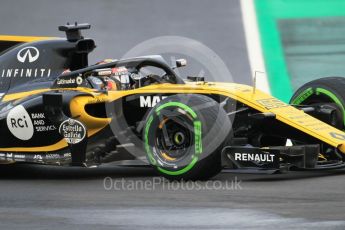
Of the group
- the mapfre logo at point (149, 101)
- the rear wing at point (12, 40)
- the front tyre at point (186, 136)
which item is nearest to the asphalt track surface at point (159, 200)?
the front tyre at point (186, 136)

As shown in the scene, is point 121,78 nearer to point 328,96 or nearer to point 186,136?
point 186,136

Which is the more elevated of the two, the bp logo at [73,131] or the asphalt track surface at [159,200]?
the bp logo at [73,131]

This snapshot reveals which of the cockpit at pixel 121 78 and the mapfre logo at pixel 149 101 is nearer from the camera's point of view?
the mapfre logo at pixel 149 101

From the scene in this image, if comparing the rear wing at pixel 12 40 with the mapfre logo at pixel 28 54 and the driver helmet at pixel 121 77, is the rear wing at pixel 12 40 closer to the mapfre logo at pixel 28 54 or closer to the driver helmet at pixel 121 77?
the mapfre logo at pixel 28 54

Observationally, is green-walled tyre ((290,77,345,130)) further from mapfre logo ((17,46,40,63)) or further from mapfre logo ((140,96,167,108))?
mapfre logo ((17,46,40,63))

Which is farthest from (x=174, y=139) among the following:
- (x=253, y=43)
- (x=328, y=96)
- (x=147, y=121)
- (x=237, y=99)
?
(x=253, y=43)

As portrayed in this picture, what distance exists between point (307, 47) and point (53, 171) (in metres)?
6.67

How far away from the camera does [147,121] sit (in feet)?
31.7

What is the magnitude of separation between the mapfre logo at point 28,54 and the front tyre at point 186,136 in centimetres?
212

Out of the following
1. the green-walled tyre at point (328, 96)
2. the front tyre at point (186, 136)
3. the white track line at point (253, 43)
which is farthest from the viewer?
the white track line at point (253, 43)

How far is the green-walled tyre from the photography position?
1078 centimetres

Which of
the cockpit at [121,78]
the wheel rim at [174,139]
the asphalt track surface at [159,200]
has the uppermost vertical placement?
the cockpit at [121,78]

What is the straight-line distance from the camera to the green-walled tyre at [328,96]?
10.8 m

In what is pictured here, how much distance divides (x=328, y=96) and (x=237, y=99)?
1.61 m
